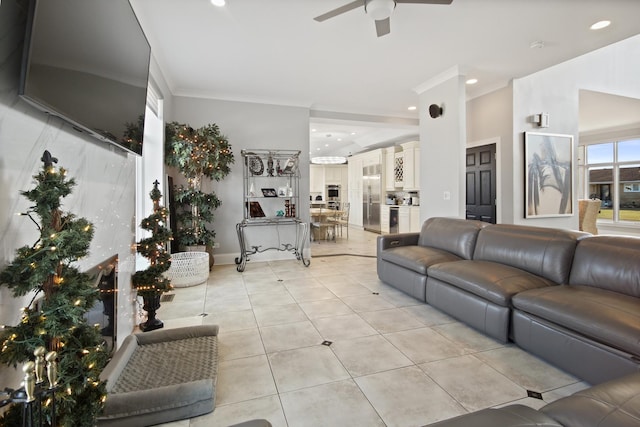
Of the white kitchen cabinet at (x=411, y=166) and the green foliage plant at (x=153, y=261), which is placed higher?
the white kitchen cabinet at (x=411, y=166)

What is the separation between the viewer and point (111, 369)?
1837mm

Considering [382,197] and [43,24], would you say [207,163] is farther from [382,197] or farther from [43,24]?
[382,197]

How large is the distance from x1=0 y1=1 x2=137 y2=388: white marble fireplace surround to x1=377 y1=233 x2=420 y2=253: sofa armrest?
3.00 meters

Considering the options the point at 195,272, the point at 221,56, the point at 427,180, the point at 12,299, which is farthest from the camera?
the point at 427,180

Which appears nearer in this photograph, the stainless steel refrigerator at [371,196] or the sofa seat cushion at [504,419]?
the sofa seat cushion at [504,419]

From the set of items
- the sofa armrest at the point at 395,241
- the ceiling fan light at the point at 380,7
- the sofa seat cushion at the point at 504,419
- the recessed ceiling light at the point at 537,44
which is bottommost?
the sofa seat cushion at the point at 504,419

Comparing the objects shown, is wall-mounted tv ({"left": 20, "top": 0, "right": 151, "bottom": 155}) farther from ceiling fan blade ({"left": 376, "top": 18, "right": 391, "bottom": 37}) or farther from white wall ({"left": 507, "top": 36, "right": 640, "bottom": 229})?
white wall ({"left": 507, "top": 36, "right": 640, "bottom": 229})

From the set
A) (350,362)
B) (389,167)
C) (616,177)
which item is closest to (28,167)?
(350,362)

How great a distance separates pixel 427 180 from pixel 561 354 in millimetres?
3272

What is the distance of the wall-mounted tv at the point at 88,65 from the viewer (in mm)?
1134

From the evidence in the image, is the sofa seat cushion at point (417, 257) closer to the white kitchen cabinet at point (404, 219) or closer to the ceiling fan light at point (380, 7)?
the ceiling fan light at point (380, 7)

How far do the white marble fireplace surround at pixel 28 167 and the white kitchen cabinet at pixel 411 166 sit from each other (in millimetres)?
6965

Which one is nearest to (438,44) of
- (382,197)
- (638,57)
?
(638,57)

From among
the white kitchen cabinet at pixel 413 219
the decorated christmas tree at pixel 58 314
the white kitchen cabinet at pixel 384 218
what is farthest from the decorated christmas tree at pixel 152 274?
the white kitchen cabinet at pixel 384 218
